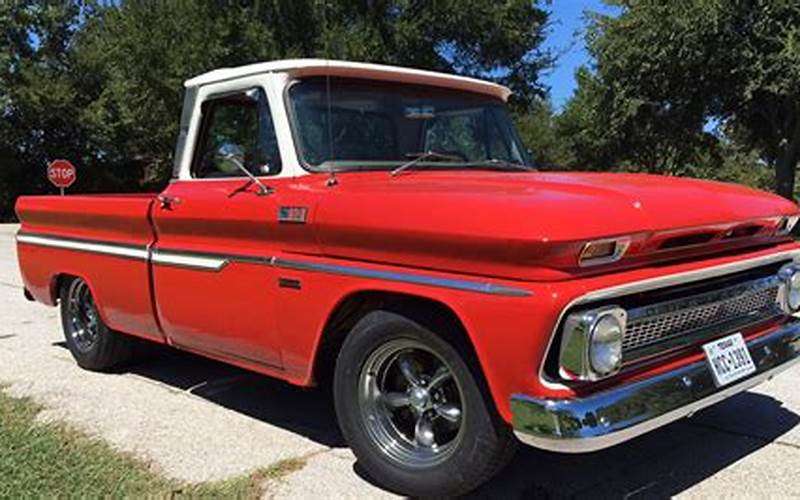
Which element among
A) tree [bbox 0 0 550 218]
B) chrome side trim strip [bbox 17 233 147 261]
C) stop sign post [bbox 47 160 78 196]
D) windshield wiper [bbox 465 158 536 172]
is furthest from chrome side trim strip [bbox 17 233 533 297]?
stop sign post [bbox 47 160 78 196]

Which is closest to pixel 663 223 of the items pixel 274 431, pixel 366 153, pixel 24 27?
pixel 366 153

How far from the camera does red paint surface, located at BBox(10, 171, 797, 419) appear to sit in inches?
125

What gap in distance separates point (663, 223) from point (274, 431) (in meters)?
2.52

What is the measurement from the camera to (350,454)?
439 centimetres

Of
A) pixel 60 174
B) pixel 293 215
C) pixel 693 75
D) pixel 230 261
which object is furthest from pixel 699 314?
pixel 60 174

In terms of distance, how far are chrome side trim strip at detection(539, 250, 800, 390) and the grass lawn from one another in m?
1.59

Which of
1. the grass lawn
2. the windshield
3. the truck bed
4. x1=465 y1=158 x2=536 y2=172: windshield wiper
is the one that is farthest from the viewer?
the truck bed

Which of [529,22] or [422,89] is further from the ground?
[529,22]

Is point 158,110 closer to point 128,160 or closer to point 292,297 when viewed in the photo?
point 128,160

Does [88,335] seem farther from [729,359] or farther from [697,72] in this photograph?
[697,72]

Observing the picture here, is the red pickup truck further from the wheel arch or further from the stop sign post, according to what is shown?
the stop sign post

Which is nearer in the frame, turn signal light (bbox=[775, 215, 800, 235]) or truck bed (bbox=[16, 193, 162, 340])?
turn signal light (bbox=[775, 215, 800, 235])

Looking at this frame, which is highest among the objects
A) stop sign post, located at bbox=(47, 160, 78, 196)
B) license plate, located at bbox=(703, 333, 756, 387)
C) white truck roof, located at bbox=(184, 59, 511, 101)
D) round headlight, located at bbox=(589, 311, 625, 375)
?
stop sign post, located at bbox=(47, 160, 78, 196)

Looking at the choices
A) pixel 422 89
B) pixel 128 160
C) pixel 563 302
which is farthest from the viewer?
pixel 128 160
